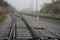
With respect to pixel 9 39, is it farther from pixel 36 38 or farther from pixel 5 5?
pixel 5 5

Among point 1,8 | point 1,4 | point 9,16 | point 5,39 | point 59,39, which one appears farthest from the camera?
point 9,16

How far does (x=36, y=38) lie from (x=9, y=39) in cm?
33

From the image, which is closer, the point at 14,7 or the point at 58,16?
the point at 14,7

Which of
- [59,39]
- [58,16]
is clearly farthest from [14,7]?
[59,39]

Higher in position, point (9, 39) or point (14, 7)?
point (14, 7)

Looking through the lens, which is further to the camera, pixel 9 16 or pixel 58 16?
pixel 9 16

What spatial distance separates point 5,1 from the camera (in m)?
5.18

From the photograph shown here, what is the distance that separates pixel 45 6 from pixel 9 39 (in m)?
2.67

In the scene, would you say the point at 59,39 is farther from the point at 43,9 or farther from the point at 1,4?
the point at 1,4

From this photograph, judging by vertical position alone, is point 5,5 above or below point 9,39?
above

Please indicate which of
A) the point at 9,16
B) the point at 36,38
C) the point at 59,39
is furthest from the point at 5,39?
the point at 9,16

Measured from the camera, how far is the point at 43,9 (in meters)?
4.73

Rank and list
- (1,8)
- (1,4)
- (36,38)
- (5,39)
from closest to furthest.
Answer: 1. (36,38)
2. (5,39)
3. (1,8)
4. (1,4)

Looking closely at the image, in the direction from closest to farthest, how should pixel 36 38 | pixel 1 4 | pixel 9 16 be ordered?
pixel 36 38 → pixel 1 4 → pixel 9 16
